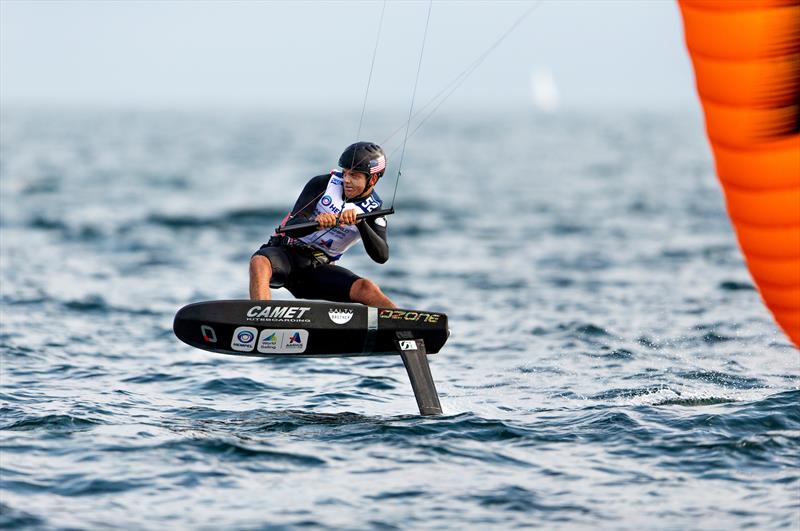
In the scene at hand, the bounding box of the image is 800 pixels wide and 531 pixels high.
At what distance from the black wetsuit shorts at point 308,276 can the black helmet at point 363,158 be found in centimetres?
107

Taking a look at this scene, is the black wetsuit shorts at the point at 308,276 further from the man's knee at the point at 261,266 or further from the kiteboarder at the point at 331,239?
the man's knee at the point at 261,266

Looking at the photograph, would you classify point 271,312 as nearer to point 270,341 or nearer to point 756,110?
point 270,341

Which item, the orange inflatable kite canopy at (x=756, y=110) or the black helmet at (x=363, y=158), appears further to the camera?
the black helmet at (x=363, y=158)

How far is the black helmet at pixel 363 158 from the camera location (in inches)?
414

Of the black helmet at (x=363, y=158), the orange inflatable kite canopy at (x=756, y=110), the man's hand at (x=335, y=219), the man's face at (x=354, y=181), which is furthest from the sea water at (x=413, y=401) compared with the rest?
the black helmet at (x=363, y=158)

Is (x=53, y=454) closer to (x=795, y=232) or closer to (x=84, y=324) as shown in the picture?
(x=795, y=232)

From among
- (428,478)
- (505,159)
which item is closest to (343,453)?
(428,478)

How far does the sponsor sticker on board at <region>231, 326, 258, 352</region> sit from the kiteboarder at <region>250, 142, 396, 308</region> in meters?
0.30

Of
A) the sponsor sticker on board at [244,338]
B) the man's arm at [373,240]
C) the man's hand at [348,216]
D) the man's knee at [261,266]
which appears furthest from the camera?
the man's knee at [261,266]

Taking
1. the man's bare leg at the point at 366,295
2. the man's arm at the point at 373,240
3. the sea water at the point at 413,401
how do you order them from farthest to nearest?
the man's bare leg at the point at 366,295 → the man's arm at the point at 373,240 → the sea water at the point at 413,401

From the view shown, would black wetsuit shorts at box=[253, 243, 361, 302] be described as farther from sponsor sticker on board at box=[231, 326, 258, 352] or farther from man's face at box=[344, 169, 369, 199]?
man's face at box=[344, 169, 369, 199]

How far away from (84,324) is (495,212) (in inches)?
972

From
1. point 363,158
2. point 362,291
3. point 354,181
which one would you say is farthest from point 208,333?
point 363,158

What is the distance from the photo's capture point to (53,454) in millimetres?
9391
